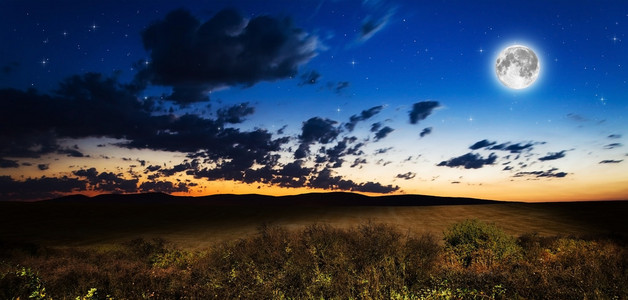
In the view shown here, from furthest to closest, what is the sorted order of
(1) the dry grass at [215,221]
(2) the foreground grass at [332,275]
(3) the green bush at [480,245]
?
Result: 1. (1) the dry grass at [215,221]
2. (3) the green bush at [480,245]
3. (2) the foreground grass at [332,275]

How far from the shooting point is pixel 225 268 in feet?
53.6

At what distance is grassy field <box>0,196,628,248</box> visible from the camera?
50719mm

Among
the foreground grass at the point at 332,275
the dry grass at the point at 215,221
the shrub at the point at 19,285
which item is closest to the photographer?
the foreground grass at the point at 332,275

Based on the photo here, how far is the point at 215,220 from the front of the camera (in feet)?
225

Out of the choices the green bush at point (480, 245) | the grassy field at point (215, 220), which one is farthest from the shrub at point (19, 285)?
the grassy field at point (215, 220)

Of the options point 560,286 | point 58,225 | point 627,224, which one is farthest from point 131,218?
point 627,224

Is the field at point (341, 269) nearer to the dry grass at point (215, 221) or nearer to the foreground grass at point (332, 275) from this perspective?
the foreground grass at point (332, 275)

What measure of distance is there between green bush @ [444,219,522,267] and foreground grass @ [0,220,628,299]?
0.12m

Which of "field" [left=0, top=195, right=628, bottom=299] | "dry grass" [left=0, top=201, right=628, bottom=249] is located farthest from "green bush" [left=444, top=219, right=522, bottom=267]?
"dry grass" [left=0, top=201, right=628, bottom=249]

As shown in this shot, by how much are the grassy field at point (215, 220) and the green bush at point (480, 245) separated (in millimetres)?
20380

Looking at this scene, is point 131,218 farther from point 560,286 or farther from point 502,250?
point 560,286

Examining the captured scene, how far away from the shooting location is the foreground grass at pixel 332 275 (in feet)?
35.8

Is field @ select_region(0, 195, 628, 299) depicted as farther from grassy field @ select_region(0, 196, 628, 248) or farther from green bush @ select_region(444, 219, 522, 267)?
grassy field @ select_region(0, 196, 628, 248)

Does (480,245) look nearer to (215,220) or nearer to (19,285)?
(19,285)
